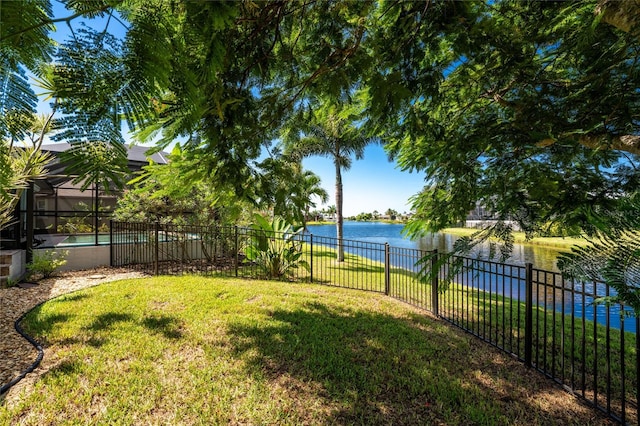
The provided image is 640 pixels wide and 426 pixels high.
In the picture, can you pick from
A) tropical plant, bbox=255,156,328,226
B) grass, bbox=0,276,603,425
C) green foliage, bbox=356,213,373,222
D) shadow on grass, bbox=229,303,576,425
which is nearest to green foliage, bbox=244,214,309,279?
grass, bbox=0,276,603,425

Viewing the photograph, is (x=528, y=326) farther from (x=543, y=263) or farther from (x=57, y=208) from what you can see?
(x=57, y=208)

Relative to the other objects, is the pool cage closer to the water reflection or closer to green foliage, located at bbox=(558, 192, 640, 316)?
green foliage, located at bbox=(558, 192, 640, 316)

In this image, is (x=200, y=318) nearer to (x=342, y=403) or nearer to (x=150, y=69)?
(x=342, y=403)

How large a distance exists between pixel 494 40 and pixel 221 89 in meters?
2.37

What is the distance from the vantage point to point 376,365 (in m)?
3.57

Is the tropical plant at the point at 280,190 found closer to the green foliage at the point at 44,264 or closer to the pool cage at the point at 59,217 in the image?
the pool cage at the point at 59,217

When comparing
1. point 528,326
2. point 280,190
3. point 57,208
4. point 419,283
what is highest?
point 57,208

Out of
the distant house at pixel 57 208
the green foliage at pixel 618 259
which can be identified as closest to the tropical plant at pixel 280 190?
the distant house at pixel 57 208

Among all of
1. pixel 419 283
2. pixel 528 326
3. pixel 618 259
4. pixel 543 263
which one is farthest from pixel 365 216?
pixel 618 259

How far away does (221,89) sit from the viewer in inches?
76.8

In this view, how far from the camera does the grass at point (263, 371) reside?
105 inches

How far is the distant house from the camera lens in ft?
4.41

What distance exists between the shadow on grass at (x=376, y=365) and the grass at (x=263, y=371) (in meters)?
0.02

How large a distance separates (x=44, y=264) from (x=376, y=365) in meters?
9.03
